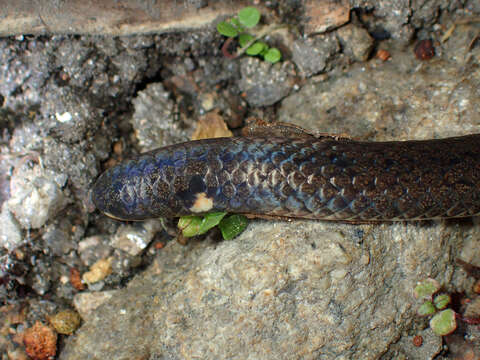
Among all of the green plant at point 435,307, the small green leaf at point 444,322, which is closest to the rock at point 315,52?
the green plant at point 435,307

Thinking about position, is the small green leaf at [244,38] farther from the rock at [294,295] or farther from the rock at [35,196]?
the rock at [35,196]

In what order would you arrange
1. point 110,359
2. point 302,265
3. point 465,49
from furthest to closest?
point 465,49 < point 110,359 < point 302,265

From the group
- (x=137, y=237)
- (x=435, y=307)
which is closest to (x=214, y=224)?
(x=137, y=237)

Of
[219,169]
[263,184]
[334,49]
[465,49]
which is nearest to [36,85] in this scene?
[219,169]

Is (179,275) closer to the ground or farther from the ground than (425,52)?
closer to the ground

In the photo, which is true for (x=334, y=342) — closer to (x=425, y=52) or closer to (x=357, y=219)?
(x=357, y=219)

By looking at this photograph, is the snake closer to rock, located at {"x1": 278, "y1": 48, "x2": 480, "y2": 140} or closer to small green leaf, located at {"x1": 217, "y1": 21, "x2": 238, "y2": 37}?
rock, located at {"x1": 278, "y1": 48, "x2": 480, "y2": 140}
